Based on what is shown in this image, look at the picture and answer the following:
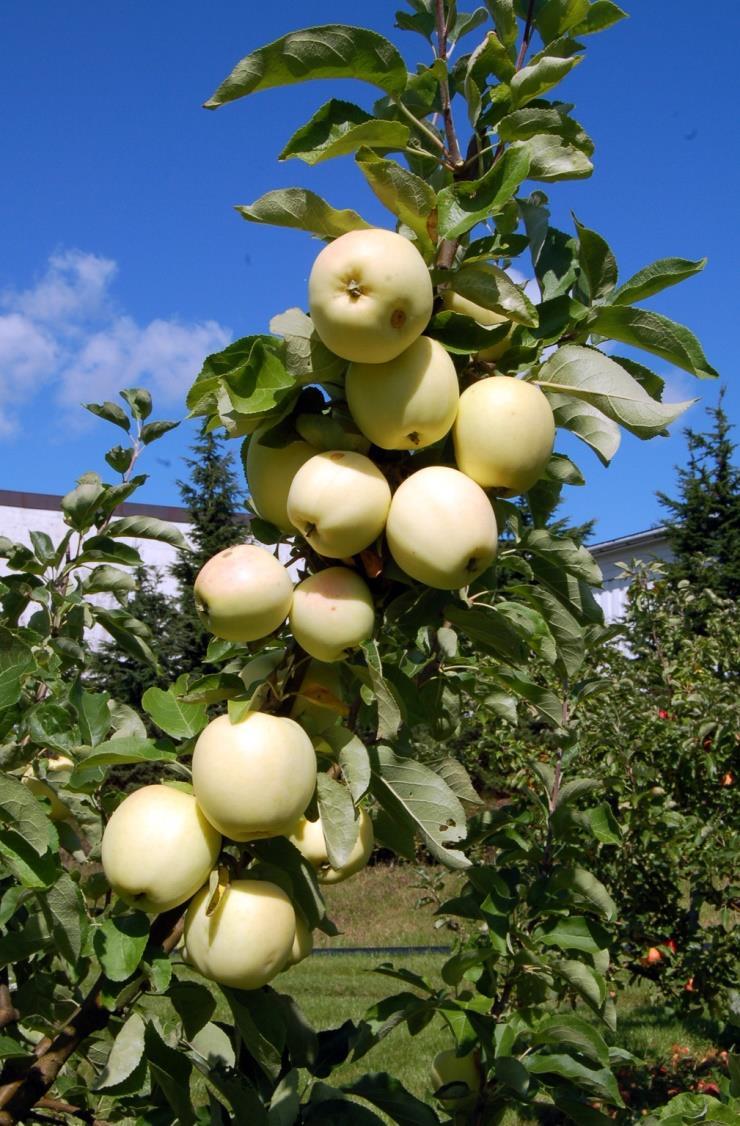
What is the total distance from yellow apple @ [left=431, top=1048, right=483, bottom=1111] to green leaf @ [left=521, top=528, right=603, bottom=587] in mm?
926

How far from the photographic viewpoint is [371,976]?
797cm

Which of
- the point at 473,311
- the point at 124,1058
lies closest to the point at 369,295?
the point at 473,311

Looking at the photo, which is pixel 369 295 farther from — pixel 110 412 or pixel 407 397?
pixel 110 412

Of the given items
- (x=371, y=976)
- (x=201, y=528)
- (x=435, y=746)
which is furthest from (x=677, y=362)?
(x=201, y=528)

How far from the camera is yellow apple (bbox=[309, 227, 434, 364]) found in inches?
36.5

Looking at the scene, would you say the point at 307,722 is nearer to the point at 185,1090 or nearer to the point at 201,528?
the point at 185,1090

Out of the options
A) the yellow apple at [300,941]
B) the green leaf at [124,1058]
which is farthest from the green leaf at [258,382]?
the green leaf at [124,1058]

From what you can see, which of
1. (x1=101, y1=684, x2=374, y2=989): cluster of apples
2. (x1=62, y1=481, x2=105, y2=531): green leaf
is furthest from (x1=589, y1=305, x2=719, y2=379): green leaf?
(x1=62, y1=481, x2=105, y2=531): green leaf

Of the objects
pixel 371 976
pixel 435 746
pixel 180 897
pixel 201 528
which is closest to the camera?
pixel 180 897

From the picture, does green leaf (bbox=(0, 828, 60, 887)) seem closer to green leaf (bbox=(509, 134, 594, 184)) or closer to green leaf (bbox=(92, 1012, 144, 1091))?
green leaf (bbox=(92, 1012, 144, 1091))

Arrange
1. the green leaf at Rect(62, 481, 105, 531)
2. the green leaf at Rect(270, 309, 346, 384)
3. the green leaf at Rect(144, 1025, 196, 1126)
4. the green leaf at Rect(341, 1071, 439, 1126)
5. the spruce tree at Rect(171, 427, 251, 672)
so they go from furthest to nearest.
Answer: the spruce tree at Rect(171, 427, 251, 672) → the green leaf at Rect(62, 481, 105, 531) → the green leaf at Rect(341, 1071, 439, 1126) → the green leaf at Rect(144, 1025, 196, 1126) → the green leaf at Rect(270, 309, 346, 384)

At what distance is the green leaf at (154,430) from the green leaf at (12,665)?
4.40ft

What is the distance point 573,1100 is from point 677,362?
1.16 m

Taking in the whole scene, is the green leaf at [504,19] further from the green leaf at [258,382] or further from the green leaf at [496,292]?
the green leaf at [258,382]
